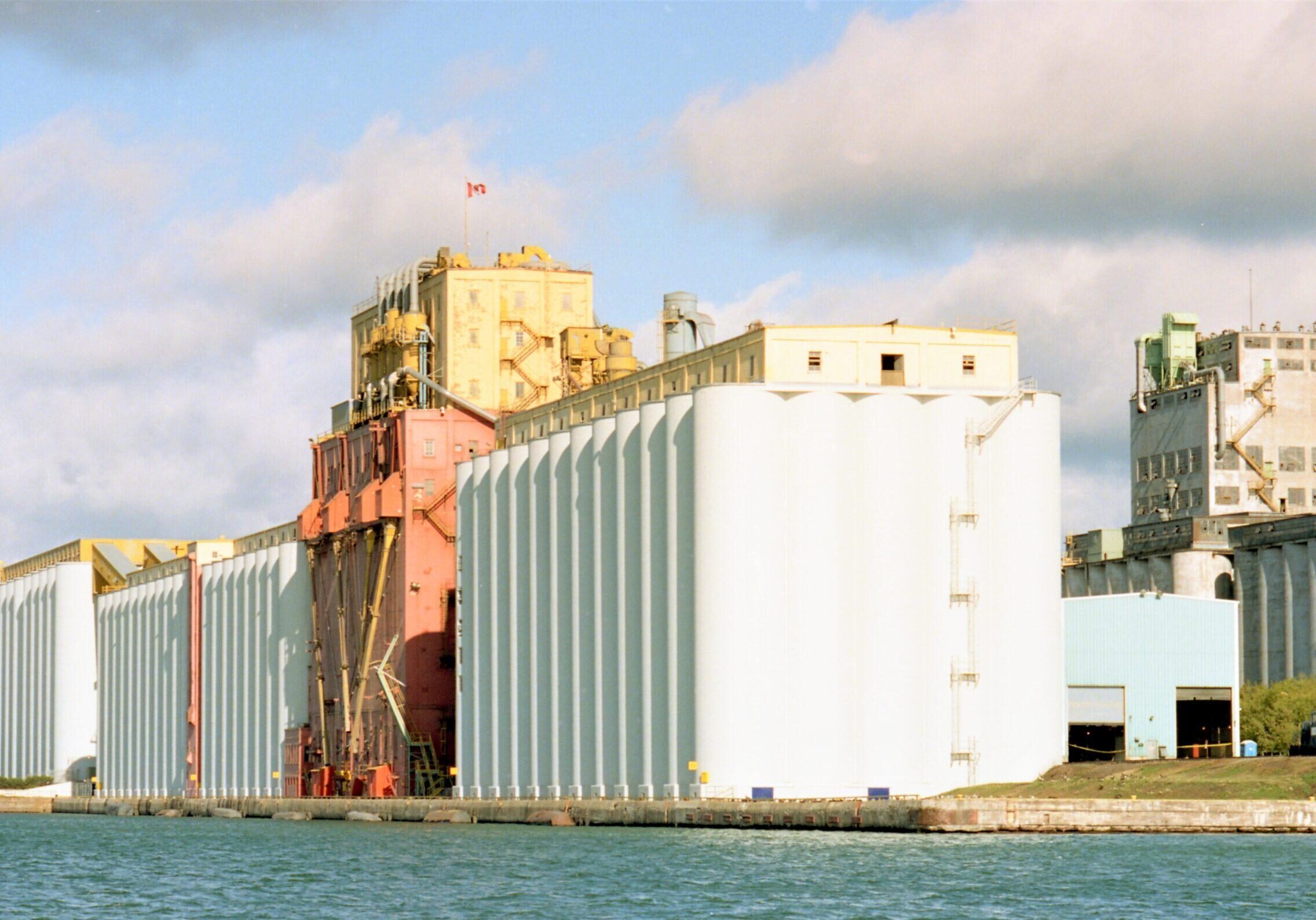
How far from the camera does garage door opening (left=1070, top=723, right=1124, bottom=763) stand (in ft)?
343

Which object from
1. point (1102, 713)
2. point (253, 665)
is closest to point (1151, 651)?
point (1102, 713)

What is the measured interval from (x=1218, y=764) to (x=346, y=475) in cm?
6425

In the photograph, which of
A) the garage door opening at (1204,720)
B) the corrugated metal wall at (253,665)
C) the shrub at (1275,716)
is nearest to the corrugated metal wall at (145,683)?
the corrugated metal wall at (253,665)

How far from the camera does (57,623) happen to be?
591 ft

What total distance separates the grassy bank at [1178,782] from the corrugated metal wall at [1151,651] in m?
12.3

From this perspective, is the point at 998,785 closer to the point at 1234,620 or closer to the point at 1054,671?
the point at 1054,671

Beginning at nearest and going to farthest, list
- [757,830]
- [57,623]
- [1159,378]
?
1. [757,830]
2. [57,623]
3. [1159,378]

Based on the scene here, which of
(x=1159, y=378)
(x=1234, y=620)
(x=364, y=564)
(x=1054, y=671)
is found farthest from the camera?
(x=1159, y=378)

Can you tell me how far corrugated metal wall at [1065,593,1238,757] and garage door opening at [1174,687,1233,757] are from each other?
351 millimetres

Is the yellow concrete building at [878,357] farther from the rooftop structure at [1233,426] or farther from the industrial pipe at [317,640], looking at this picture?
the rooftop structure at [1233,426]

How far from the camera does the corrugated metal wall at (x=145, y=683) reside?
525 feet

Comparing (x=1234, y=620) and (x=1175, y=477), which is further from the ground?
(x=1175, y=477)

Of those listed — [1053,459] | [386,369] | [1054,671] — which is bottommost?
[1054,671]

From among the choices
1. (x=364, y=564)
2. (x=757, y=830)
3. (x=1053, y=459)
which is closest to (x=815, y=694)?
(x=757, y=830)
